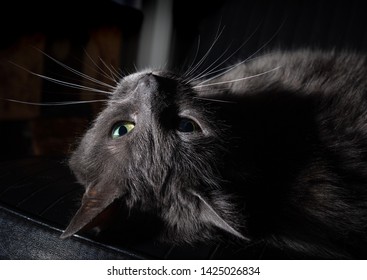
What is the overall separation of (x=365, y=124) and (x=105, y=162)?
2.47 feet

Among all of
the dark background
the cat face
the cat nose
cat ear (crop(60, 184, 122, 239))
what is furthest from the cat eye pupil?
the dark background

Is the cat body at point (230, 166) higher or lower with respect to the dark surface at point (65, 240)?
higher

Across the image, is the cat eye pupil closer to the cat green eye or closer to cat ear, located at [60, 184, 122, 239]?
the cat green eye

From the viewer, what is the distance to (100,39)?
7.02 feet

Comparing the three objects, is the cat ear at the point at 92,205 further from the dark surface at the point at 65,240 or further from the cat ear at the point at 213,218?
the cat ear at the point at 213,218

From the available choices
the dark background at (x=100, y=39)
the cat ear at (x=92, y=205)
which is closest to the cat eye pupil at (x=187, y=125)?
the cat ear at (x=92, y=205)

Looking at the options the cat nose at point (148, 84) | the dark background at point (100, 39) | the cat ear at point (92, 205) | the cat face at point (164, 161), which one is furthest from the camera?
the dark background at point (100, 39)

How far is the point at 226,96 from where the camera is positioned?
1.49 m

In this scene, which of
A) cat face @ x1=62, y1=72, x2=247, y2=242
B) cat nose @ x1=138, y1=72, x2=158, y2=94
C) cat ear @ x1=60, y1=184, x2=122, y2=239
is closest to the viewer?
cat ear @ x1=60, y1=184, x2=122, y2=239

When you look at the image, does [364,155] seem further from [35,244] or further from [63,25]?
[63,25]

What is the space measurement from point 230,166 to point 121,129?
0.32m

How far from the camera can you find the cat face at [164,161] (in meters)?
1.14

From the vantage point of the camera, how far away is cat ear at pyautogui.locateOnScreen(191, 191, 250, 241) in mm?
1025

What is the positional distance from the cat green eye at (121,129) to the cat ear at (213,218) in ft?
0.88
